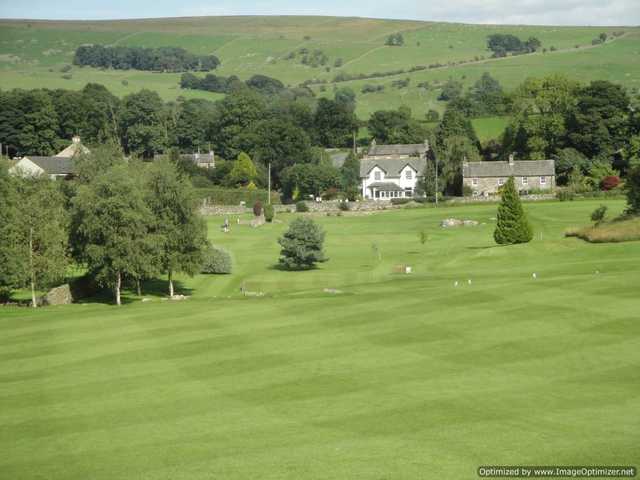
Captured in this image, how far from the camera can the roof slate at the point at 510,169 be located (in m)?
132

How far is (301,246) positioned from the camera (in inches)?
2813

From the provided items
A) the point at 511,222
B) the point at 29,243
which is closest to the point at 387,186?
the point at 511,222

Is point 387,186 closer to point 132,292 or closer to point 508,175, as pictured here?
point 508,175

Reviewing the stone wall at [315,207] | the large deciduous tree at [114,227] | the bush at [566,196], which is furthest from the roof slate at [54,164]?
the large deciduous tree at [114,227]

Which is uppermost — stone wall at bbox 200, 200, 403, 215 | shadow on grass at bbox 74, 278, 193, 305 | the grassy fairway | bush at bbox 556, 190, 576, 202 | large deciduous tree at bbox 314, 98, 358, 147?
large deciduous tree at bbox 314, 98, 358, 147

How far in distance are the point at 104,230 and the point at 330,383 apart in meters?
32.0

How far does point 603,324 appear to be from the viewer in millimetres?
34688

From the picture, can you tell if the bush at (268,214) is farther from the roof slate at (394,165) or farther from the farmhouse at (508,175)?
the roof slate at (394,165)

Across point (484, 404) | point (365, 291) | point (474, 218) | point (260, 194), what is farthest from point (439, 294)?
point (260, 194)

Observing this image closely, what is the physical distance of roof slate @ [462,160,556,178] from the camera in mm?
132500

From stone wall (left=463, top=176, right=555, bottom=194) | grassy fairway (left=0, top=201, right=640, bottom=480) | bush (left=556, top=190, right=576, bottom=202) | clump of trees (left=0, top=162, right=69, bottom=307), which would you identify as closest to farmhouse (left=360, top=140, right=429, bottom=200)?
stone wall (left=463, top=176, right=555, bottom=194)

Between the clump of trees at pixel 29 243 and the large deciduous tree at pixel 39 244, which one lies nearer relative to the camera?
the clump of trees at pixel 29 243

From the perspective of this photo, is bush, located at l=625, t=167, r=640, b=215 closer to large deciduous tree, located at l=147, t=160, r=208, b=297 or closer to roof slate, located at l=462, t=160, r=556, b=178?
large deciduous tree, located at l=147, t=160, r=208, b=297

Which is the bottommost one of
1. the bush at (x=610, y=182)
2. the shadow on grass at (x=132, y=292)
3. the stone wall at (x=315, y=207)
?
the shadow on grass at (x=132, y=292)
